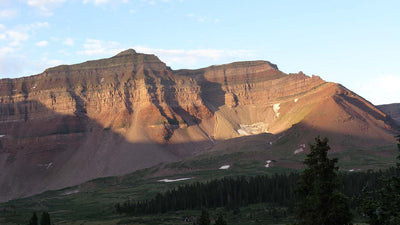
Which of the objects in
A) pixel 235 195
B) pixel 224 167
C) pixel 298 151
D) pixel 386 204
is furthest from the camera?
pixel 298 151

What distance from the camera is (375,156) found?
6658 inches

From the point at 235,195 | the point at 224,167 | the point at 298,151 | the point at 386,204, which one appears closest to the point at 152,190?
the point at 224,167

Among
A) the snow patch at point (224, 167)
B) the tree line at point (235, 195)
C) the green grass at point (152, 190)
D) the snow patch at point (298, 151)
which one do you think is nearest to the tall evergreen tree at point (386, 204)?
the green grass at point (152, 190)

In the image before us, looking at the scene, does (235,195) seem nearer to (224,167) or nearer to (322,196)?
(224,167)

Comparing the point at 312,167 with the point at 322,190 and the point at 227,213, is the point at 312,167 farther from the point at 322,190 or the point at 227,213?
the point at 227,213

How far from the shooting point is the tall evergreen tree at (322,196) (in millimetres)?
27891

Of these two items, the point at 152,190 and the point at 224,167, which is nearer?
the point at 152,190

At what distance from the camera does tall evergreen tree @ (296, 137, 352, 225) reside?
2789 centimetres

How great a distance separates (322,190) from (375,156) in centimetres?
14944

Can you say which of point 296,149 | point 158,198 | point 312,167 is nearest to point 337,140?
point 296,149

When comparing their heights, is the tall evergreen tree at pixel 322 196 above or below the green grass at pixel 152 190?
above

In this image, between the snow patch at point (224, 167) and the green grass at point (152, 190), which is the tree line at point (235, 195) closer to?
the green grass at point (152, 190)

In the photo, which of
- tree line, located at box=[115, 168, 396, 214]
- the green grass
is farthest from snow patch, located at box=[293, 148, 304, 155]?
tree line, located at box=[115, 168, 396, 214]

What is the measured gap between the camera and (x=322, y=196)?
28.5 metres
